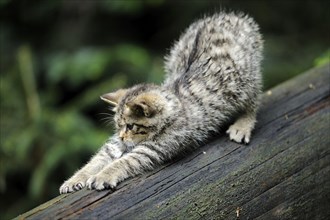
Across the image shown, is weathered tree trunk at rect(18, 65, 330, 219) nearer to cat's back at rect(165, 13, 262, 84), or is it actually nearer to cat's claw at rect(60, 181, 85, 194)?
cat's claw at rect(60, 181, 85, 194)

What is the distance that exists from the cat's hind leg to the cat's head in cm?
52

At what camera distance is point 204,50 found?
484cm

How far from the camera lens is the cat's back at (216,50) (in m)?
4.72

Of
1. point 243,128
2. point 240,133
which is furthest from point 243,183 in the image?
point 243,128

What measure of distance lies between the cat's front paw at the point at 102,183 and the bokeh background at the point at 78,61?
8.05 feet

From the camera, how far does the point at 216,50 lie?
15.8 ft

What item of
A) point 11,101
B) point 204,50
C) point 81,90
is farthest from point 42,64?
point 204,50

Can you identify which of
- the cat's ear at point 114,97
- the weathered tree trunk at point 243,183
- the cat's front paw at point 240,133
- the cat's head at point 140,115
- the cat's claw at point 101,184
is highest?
the cat's ear at point 114,97

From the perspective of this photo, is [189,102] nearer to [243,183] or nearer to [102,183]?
[243,183]

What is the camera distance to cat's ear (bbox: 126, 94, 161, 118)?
415 centimetres

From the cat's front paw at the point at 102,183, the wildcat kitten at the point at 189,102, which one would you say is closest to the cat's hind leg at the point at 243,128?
the wildcat kitten at the point at 189,102

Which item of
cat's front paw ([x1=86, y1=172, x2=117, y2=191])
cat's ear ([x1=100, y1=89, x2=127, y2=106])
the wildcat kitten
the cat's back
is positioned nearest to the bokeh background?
the cat's back

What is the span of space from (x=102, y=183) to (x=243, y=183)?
2.92 feet

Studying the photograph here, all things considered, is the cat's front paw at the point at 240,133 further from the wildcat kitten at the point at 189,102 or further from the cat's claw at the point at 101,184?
the cat's claw at the point at 101,184
